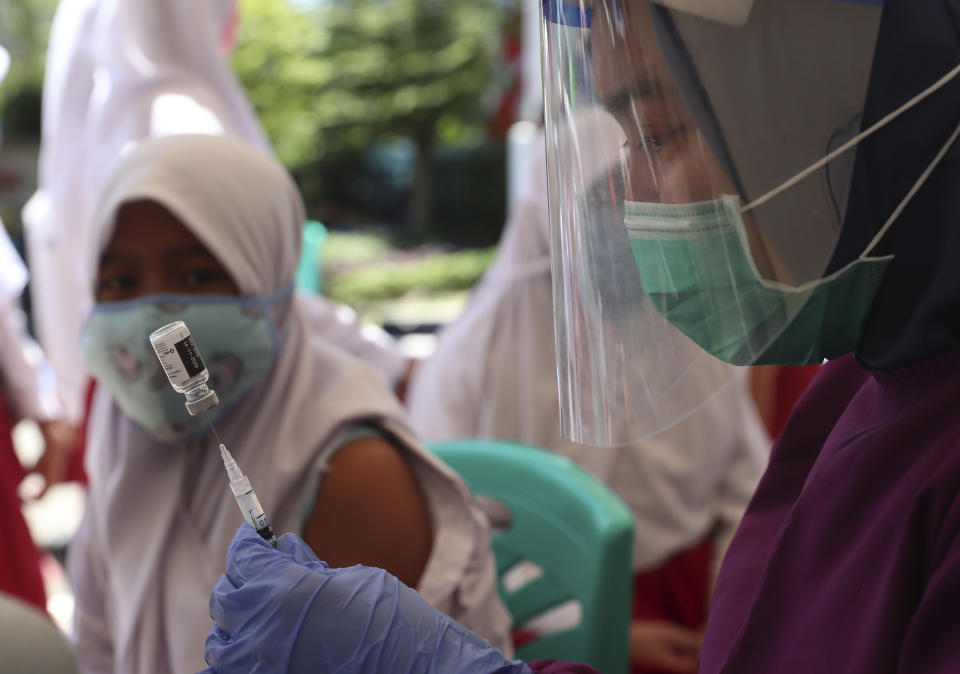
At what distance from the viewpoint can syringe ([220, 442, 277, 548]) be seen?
896mm

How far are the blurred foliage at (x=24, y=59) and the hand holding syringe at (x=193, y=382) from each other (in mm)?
13507

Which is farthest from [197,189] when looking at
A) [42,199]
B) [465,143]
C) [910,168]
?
[465,143]

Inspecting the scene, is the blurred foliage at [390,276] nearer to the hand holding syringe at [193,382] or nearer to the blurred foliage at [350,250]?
the blurred foliage at [350,250]

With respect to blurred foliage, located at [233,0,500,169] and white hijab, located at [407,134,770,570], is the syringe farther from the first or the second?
blurred foliage, located at [233,0,500,169]

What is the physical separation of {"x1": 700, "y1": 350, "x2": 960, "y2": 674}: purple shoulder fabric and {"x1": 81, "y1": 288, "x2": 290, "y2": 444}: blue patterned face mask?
2.57 ft

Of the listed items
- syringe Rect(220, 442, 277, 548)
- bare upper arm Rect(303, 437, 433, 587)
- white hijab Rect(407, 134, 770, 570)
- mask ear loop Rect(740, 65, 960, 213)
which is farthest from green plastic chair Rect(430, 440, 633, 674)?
mask ear loop Rect(740, 65, 960, 213)

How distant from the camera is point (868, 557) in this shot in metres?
0.76

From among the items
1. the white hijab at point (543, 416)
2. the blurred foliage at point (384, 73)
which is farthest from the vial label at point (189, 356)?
the blurred foliage at point (384, 73)

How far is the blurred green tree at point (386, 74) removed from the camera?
51.9 feet

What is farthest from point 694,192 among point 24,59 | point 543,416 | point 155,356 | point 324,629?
point 24,59

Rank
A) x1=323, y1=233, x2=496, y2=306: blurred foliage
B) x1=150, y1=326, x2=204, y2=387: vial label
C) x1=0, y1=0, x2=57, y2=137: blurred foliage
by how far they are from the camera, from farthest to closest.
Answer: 1. x1=0, y1=0, x2=57, y2=137: blurred foliage
2. x1=323, y1=233, x2=496, y2=306: blurred foliage
3. x1=150, y1=326, x2=204, y2=387: vial label

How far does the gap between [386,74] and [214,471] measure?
15.6 metres

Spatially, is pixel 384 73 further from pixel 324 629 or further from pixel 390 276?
pixel 324 629

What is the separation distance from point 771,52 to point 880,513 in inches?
14.5
